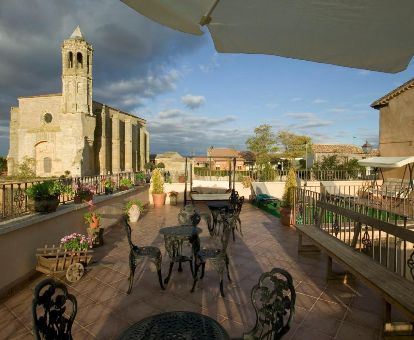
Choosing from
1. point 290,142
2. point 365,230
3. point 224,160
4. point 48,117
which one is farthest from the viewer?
point 290,142

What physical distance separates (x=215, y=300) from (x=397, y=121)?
1890 cm

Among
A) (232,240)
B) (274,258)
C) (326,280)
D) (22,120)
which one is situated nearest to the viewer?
(326,280)

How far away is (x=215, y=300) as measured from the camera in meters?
4.06

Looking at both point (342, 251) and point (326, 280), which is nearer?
point (342, 251)

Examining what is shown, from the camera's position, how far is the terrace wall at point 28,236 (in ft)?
14.5

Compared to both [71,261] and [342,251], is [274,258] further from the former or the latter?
[71,261]

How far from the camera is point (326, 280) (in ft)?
15.3

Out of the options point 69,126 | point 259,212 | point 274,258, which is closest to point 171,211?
point 259,212

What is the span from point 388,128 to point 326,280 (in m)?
17.8

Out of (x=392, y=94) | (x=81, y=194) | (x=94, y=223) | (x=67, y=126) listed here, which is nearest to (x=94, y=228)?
(x=94, y=223)

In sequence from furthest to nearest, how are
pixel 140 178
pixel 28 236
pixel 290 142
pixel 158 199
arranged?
pixel 290 142 < pixel 140 178 < pixel 158 199 < pixel 28 236

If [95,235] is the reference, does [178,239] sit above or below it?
above

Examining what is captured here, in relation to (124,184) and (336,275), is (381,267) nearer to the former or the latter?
(336,275)

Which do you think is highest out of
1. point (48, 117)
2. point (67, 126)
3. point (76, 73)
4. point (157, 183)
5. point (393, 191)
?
point (76, 73)
